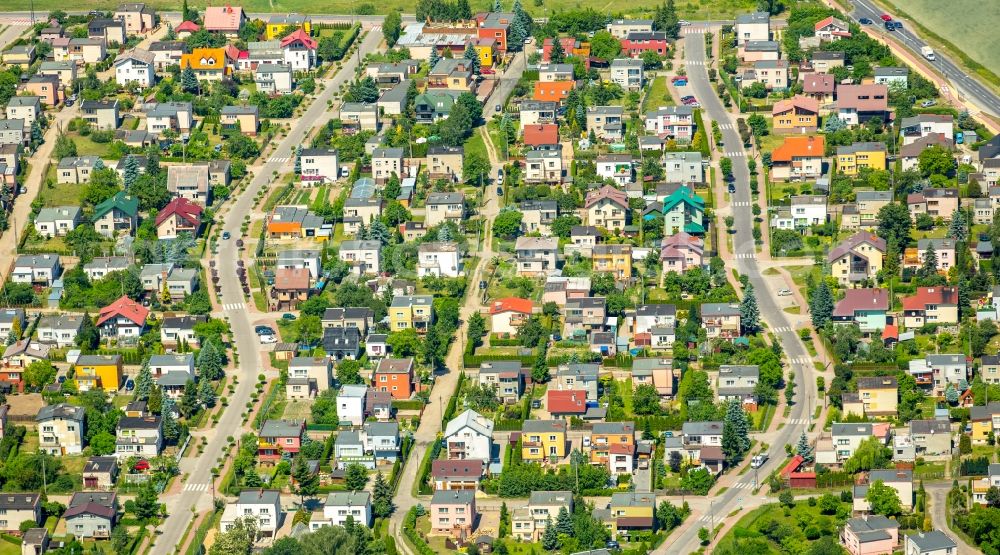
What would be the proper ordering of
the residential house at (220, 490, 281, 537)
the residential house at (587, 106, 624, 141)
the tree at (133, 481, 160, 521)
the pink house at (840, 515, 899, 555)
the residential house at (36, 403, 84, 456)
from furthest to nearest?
the residential house at (587, 106, 624, 141), the residential house at (36, 403, 84, 456), the tree at (133, 481, 160, 521), the residential house at (220, 490, 281, 537), the pink house at (840, 515, 899, 555)

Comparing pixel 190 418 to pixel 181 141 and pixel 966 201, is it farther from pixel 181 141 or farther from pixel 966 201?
pixel 966 201

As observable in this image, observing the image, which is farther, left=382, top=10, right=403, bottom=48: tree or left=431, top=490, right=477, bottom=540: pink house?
left=382, top=10, right=403, bottom=48: tree

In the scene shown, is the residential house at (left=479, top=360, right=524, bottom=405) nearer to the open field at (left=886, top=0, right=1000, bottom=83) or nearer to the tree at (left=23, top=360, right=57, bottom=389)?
the tree at (left=23, top=360, right=57, bottom=389)

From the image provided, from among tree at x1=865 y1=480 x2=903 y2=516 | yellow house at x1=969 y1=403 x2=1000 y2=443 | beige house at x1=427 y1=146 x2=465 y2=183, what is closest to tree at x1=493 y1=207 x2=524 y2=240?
beige house at x1=427 y1=146 x2=465 y2=183

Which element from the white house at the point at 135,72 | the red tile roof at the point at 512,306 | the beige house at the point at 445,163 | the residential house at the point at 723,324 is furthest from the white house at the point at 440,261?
the white house at the point at 135,72

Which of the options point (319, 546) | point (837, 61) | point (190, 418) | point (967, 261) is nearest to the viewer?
point (319, 546)

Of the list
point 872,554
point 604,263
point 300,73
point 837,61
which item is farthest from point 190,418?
point 837,61
